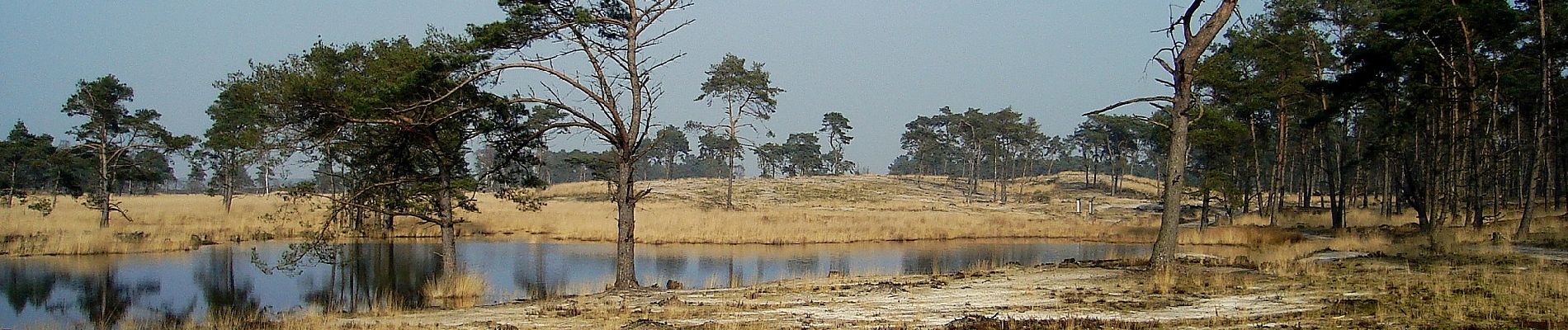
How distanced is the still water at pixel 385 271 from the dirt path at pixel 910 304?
309cm

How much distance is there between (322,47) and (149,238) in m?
10.3

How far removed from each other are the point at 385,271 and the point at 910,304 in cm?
1633

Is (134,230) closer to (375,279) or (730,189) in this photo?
(375,279)

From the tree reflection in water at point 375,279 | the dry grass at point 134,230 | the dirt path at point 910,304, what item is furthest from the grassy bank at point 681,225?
the dirt path at point 910,304

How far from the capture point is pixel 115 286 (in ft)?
67.6

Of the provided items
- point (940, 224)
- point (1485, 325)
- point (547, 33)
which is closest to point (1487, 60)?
point (940, 224)

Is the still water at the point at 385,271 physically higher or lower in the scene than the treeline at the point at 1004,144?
lower

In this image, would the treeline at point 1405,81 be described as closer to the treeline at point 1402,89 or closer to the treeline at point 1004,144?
the treeline at point 1402,89

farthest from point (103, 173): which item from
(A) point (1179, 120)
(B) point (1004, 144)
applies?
(B) point (1004, 144)

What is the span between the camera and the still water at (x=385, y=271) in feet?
57.5

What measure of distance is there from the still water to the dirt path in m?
3.09

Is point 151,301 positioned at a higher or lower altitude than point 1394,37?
lower

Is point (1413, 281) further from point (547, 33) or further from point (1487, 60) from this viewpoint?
point (1487, 60)

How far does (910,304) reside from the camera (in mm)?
12477
